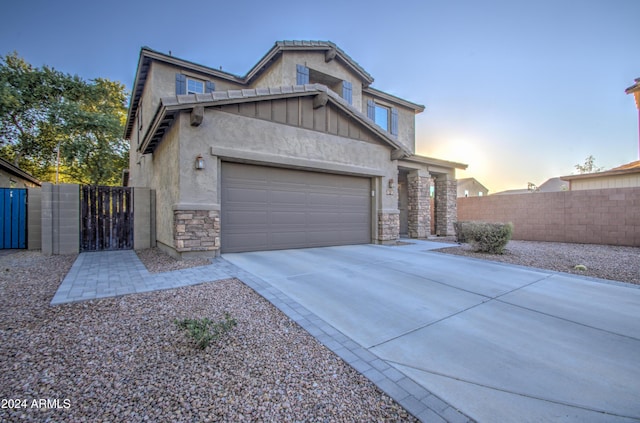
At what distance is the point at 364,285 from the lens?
4723mm

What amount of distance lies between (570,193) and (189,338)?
46.3 ft

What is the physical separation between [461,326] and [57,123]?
2507cm

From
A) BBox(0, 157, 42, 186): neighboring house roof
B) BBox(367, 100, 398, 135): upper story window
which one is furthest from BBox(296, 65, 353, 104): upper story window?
BBox(0, 157, 42, 186): neighboring house roof

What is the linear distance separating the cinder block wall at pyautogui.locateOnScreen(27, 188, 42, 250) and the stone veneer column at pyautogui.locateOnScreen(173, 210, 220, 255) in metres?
5.94

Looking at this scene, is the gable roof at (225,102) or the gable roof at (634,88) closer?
the gable roof at (225,102)

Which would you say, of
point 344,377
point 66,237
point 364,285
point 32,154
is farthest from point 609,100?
point 32,154

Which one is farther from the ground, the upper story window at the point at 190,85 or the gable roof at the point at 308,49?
the gable roof at the point at 308,49

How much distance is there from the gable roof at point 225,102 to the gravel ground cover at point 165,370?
4.34m

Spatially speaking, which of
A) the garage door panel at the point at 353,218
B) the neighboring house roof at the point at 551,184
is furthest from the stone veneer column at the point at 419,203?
the neighboring house roof at the point at 551,184

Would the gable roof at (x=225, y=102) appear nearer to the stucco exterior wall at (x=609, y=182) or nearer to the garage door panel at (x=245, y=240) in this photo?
the garage door panel at (x=245, y=240)

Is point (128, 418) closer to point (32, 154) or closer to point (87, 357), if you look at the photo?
point (87, 357)

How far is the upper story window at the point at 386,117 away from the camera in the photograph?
14086mm

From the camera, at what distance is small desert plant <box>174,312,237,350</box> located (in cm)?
255

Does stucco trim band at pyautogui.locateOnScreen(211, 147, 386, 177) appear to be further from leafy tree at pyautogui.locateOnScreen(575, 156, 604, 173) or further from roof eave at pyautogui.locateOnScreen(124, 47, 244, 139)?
leafy tree at pyautogui.locateOnScreen(575, 156, 604, 173)
